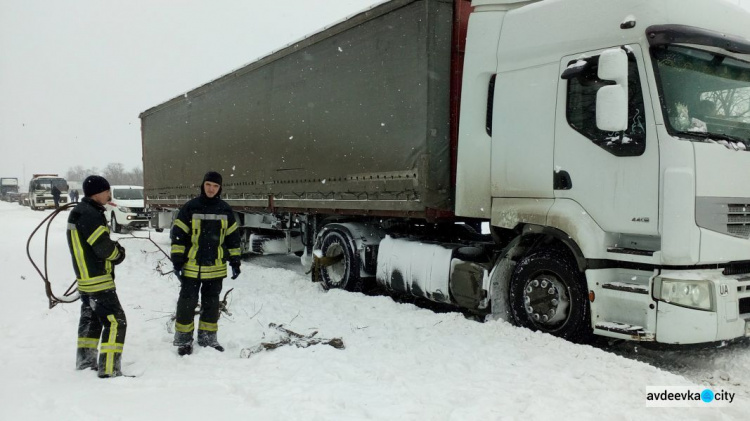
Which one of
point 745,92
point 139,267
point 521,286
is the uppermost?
point 745,92

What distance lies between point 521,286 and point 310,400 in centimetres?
260

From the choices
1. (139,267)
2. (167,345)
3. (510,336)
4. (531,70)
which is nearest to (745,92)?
(531,70)

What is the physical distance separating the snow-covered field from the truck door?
1.23 metres

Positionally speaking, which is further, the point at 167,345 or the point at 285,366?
the point at 167,345

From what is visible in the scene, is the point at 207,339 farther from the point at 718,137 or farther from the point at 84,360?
the point at 718,137

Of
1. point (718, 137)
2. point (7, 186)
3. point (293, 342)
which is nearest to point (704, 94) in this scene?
point (718, 137)

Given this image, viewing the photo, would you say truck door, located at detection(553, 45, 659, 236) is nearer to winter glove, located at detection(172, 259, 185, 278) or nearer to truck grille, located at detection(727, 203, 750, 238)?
truck grille, located at detection(727, 203, 750, 238)

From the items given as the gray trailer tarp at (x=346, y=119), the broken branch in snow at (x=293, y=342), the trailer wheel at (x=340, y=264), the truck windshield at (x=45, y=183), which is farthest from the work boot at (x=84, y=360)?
the truck windshield at (x=45, y=183)

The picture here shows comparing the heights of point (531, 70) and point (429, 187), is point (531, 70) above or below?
above

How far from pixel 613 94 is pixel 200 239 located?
381cm

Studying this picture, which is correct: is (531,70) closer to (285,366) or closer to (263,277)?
(285,366)

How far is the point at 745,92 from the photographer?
4.63m

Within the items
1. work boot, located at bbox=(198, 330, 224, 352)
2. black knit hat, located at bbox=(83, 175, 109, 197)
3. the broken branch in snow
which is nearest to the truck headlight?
the broken branch in snow

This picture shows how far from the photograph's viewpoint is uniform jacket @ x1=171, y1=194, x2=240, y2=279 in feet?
16.1
